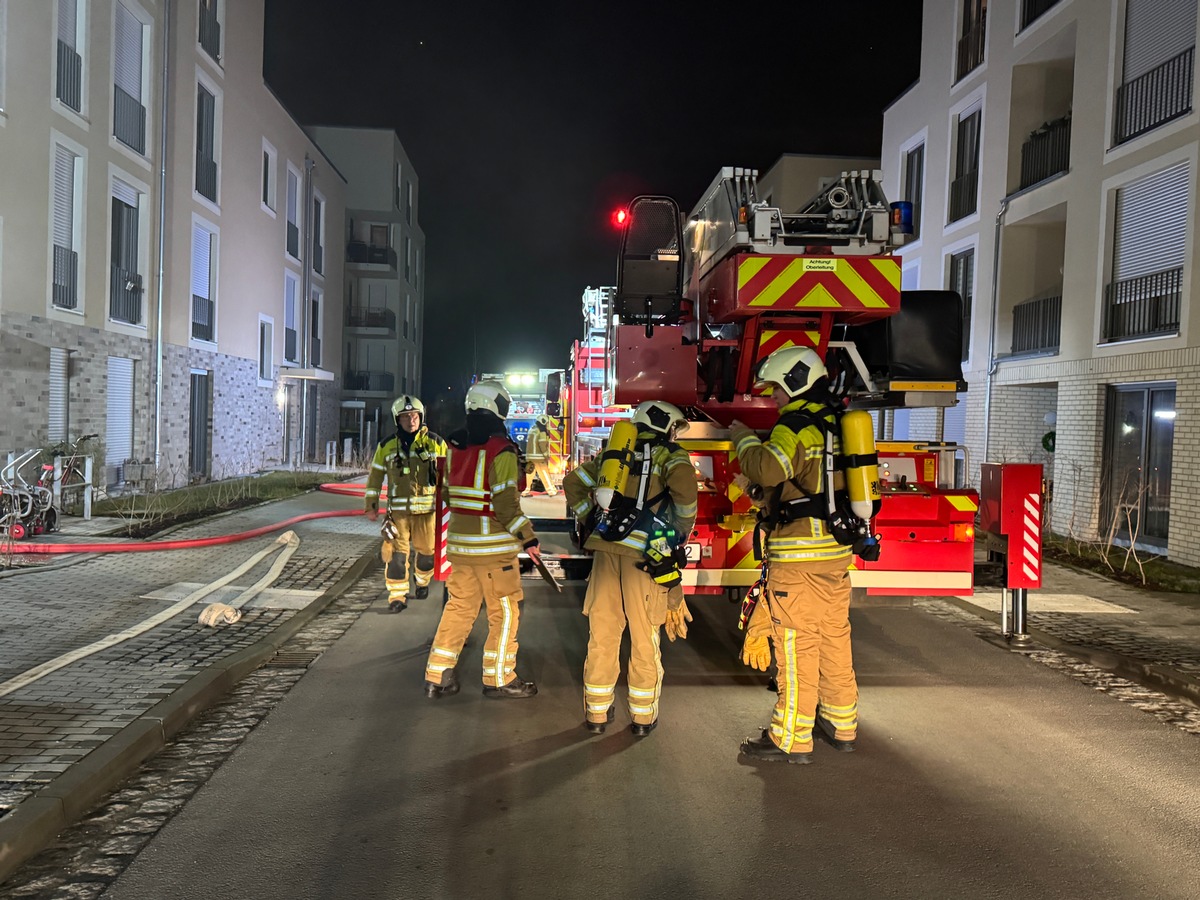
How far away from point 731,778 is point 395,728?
6.01ft

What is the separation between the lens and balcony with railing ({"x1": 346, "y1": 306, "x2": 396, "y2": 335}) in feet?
126

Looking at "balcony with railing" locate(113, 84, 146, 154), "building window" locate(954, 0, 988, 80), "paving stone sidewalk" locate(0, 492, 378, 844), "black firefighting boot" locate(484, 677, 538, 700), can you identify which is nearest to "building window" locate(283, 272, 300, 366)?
"balcony with railing" locate(113, 84, 146, 154)

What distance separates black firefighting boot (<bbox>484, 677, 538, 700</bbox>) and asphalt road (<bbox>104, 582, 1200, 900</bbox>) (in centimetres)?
10

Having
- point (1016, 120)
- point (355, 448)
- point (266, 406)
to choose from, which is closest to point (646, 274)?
point (1016, 120)

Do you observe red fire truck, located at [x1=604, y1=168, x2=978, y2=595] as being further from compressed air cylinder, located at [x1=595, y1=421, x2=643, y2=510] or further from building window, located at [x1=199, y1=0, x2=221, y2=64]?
building window, located at [x1=199, y1=0, x2=221, y2=64]

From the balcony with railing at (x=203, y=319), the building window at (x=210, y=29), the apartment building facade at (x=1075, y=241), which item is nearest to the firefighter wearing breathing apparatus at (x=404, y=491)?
the apartment building facade at (x=1075, y=241)

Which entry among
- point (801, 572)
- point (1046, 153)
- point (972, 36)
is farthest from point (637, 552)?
point (972, 36)

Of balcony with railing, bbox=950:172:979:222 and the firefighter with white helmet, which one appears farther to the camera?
balcony with railing, bbox=950:172:979:222

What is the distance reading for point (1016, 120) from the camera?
52.5 ft

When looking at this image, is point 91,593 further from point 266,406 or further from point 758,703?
point 266,406

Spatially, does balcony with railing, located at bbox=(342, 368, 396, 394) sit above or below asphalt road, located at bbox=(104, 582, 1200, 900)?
above

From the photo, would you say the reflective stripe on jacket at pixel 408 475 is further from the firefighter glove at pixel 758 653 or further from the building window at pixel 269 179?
the building window at pixel 269 179

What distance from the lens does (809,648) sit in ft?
14.5

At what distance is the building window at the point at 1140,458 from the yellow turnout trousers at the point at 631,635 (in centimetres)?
935
